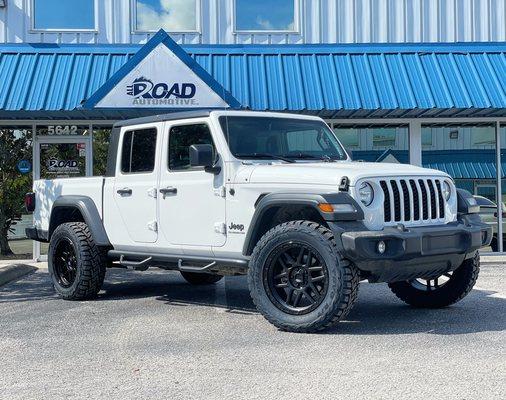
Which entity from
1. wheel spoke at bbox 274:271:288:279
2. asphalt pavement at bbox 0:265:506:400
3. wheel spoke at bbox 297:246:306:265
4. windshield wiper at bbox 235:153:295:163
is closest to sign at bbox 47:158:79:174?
asphalt pavement at bbox 0:265:506:400

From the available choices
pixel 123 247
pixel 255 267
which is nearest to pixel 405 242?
pixel 255 267

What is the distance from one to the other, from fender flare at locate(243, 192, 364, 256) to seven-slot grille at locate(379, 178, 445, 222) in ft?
1.24

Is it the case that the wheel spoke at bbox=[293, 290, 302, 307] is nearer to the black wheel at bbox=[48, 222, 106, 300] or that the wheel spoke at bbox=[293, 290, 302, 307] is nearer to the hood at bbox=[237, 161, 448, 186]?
the hood at bbox=[237, 161, 448, 186]

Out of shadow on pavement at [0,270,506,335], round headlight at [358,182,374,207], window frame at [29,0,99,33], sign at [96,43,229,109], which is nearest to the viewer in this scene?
round headlight at [358,182,374,207]

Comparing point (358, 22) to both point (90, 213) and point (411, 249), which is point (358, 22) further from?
point (411, 249)

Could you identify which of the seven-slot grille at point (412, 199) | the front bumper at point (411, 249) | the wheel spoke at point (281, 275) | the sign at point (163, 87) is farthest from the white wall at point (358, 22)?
the wheel spoke at point (281, 275)

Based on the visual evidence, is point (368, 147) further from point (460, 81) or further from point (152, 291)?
point (152, 291)

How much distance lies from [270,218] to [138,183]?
181 centimetres

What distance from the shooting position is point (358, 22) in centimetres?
1311

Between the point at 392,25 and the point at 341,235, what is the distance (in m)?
8.54

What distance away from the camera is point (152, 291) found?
8.94 metres

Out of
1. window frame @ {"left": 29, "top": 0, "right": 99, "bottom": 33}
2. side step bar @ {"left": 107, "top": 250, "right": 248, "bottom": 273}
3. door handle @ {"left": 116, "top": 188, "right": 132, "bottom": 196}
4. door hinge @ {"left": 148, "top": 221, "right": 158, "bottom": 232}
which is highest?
window frame @ {"left": 29, "top": 0, "right": 99, "bottom": 33}

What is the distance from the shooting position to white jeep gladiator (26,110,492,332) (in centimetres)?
572

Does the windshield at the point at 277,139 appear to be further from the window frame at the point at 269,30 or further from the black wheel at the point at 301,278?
the window frame at the point at 269,30
